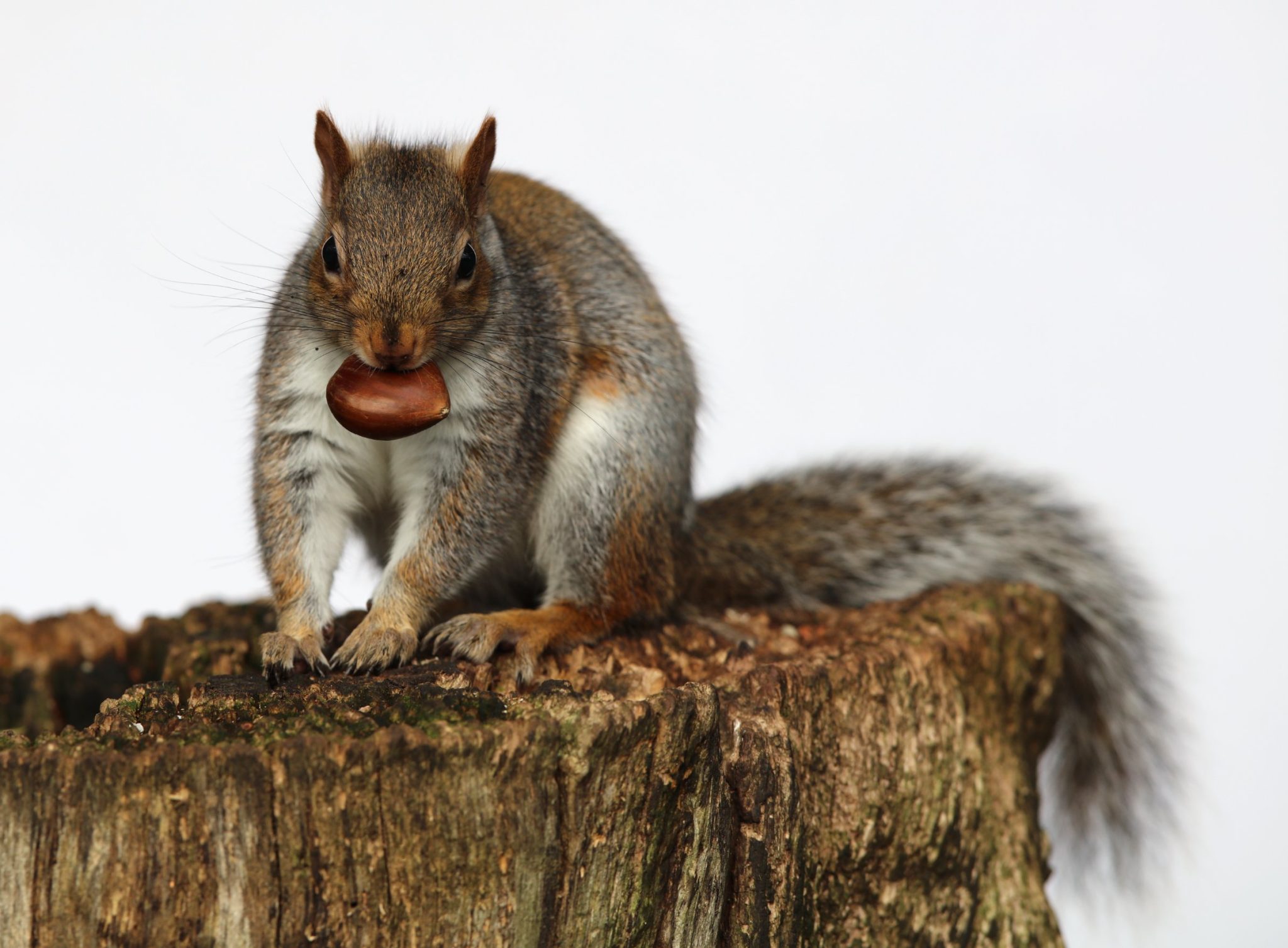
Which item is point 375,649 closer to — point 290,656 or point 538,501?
point 290,656

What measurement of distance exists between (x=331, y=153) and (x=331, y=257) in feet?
0.84

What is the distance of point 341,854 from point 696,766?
55 centimetres

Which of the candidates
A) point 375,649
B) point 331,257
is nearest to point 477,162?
point 331,257

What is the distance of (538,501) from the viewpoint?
263 cm

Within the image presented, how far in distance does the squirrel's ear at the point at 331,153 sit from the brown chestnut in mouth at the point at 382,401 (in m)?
0.36

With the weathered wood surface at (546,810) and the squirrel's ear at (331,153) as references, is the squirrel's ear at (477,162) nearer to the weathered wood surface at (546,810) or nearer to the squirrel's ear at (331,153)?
the squirrel's ear at (331,153)

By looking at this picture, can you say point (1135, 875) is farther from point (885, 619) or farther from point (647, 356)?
point (647, 356)

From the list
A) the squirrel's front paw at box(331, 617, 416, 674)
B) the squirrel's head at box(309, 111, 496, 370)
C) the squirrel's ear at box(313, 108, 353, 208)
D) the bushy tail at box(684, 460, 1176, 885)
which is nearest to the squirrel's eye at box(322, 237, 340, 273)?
the squirrel's head at box(309, 111, 496, 370)

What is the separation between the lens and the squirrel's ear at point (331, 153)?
2326mm

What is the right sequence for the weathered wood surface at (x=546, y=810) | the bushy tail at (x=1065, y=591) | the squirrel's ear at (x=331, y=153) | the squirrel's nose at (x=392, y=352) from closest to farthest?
the weathered wood surface at (x=546, y=810) → the squirrel's nose at (x=392, y=352) → the squirrel's ear at (x=331, y=153) → the bushy tail at (x=1065, y=591)

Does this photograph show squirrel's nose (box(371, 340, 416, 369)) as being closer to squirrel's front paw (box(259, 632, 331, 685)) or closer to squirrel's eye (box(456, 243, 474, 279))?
squirrel's eye (box(456, 243, 474, 279))

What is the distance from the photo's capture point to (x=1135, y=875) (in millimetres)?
3225

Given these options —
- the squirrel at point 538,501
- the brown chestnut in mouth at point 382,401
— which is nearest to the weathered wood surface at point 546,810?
the squirrel at point 538,501

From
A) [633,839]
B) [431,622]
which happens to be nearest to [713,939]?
[633,839]
